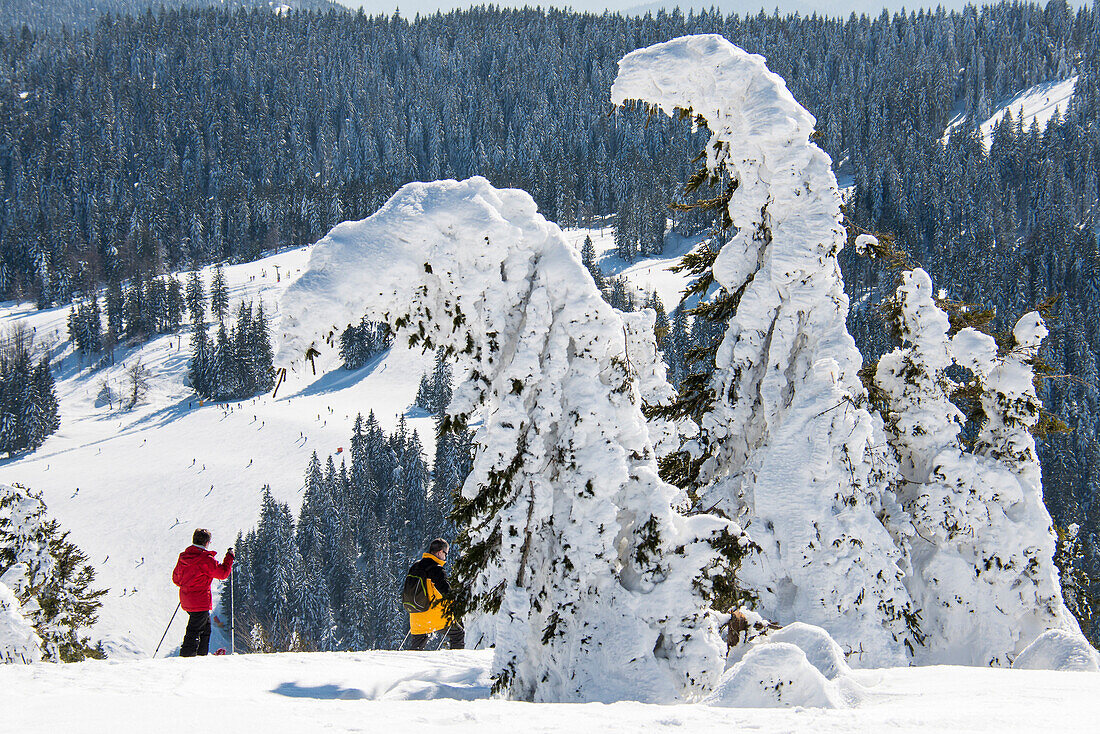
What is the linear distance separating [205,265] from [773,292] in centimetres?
13965

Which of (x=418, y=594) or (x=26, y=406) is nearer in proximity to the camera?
(x=418, y=594)

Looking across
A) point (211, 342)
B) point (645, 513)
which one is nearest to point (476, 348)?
point (645, 513)

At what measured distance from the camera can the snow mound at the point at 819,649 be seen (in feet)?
17.3

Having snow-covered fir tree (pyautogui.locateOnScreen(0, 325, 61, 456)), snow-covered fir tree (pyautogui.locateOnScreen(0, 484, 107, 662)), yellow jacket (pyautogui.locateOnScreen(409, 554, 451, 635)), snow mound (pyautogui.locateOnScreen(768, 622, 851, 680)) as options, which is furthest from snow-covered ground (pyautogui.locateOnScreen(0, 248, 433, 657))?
snow mound (pyautogui.locateOnScreen(768, 622, 851, 680))

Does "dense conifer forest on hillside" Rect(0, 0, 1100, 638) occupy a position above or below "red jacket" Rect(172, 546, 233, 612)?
above

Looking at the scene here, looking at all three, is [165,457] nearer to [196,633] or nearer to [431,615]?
[196,633]

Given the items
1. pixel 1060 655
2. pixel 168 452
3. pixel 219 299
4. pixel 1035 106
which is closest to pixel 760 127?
pixel 1060 655

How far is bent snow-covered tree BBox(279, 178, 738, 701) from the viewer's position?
218 inches

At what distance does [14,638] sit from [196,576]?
236cm

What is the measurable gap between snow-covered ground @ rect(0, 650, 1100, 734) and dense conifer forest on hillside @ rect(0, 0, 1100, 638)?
232 feet

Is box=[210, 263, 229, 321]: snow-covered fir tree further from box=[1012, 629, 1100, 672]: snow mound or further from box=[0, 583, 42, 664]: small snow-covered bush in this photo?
box=[1012, 629, 1100, 672]: snow mound

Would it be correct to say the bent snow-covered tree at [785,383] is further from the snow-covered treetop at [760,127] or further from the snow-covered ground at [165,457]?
the snow-covered ground at [165,457]

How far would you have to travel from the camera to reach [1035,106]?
14562 centimetres

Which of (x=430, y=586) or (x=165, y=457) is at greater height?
(x=430, y=586)
